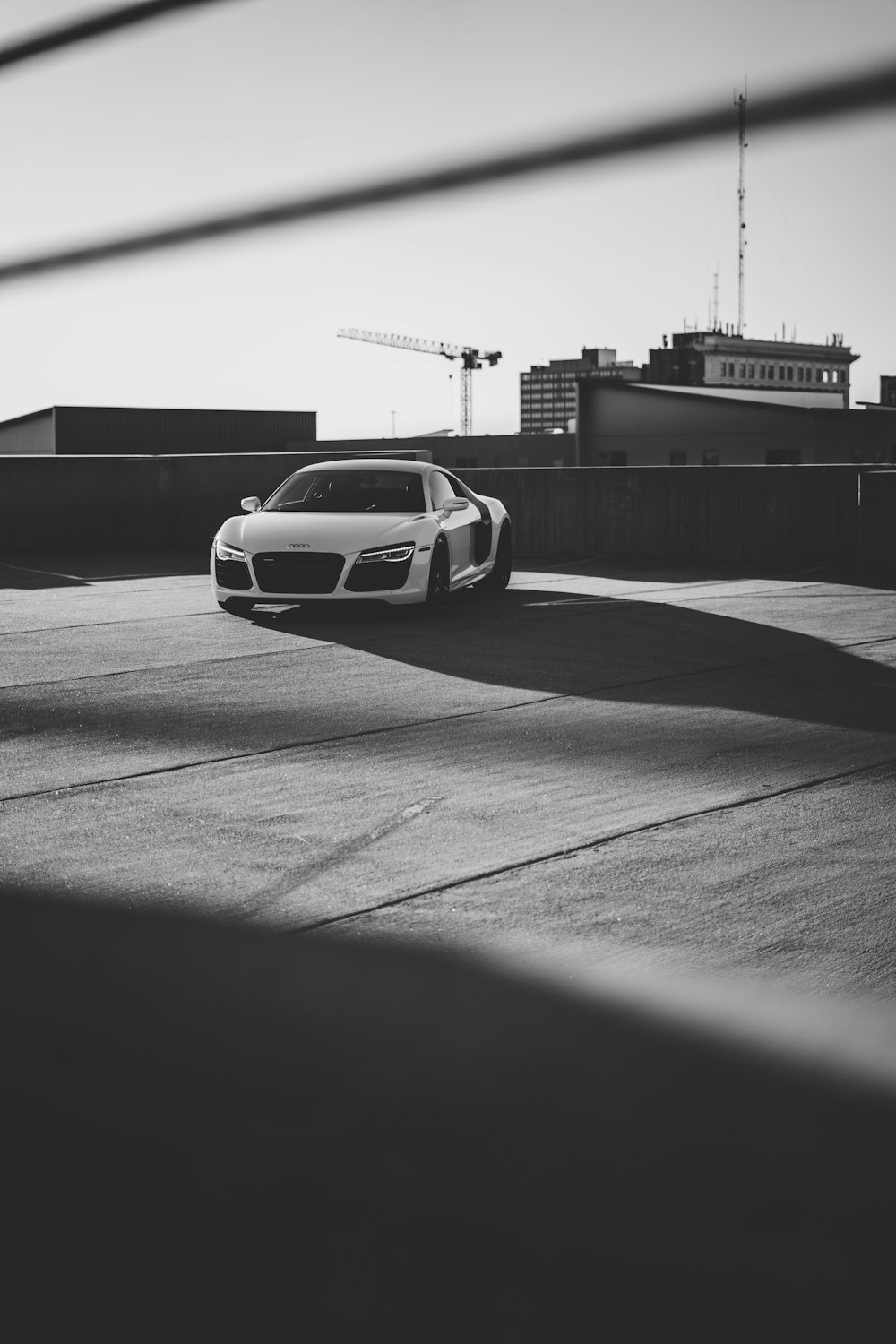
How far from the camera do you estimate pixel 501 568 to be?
577 inches

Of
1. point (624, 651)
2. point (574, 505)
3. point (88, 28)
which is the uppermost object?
point (88, 28)

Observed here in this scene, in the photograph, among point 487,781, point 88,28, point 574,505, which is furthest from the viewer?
point 574,505

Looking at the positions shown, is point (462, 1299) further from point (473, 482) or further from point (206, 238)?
point (473, 482)

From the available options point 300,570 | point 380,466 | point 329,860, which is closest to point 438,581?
point 300,570

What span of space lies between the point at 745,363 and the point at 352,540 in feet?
408

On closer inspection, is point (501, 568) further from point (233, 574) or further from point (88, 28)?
point (88, 28)

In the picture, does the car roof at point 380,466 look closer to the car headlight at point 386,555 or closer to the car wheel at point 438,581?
the car wheel at point 438,581

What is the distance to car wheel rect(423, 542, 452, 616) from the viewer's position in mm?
12258

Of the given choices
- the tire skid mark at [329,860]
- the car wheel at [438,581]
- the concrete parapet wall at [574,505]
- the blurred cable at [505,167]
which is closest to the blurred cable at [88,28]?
the blurred cable at [505,167]

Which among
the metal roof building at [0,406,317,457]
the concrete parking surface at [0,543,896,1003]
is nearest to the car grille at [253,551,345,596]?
the concrete parking surface at [0,543,896,1003]

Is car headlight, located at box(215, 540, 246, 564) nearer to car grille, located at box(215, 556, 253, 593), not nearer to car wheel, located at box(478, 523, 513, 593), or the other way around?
car grille, located at box(215, 556, 253, 593)

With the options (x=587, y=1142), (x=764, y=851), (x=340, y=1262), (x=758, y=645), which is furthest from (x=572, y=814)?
(x=758, y=645)

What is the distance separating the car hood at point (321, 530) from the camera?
11.7 m

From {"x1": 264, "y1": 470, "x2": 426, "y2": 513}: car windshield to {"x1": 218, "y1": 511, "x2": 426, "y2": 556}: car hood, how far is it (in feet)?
1.09
